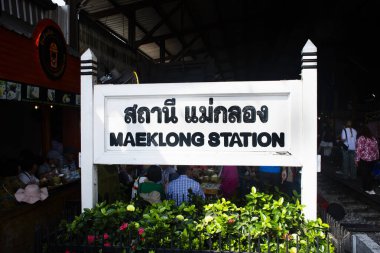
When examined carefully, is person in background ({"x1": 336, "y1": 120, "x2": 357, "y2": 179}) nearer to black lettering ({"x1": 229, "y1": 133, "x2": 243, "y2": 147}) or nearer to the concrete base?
the concrete base

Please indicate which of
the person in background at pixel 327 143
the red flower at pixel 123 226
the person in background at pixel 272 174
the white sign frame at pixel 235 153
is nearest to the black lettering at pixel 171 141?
the white sign frame at pixel 235 153

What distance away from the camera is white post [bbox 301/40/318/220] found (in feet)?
9.77

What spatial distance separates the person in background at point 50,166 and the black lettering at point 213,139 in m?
4.89

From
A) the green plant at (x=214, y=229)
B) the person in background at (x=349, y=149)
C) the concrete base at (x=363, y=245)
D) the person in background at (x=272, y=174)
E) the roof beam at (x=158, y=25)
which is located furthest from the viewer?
the roof beam at (x=158, y=25)

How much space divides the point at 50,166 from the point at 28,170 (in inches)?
58.1

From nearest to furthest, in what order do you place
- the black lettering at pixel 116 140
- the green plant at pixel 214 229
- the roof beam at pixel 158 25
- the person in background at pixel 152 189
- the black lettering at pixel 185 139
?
the green plant at pixel 214 229
the black lettering at pixel 185 139
the black lettering at pixel 116 140
the person in background at pixel 152 189
the roof beam at pixel 158 25

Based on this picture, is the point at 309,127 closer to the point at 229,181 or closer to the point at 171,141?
the point at 171,141

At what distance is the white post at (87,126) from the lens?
3.30 meters

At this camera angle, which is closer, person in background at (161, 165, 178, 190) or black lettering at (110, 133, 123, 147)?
black lettering at (110, 133, 123, 147)

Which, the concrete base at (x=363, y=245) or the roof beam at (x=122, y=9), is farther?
the roof beam at (x=122, y=9)

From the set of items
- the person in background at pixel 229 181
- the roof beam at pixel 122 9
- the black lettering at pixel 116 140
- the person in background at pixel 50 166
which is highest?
the roof beam at pixel 122 9

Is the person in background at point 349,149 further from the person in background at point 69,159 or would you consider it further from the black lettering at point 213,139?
the black lettering at point 213,139

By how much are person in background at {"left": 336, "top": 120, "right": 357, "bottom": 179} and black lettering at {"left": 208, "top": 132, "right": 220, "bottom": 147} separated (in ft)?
32.7

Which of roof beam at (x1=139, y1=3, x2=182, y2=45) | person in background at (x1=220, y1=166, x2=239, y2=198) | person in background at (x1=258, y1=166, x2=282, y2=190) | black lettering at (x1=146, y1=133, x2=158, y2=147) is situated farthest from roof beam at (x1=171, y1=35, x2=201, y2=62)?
black lettering at (x1=146, y1=133, x2=158, y2=147)
